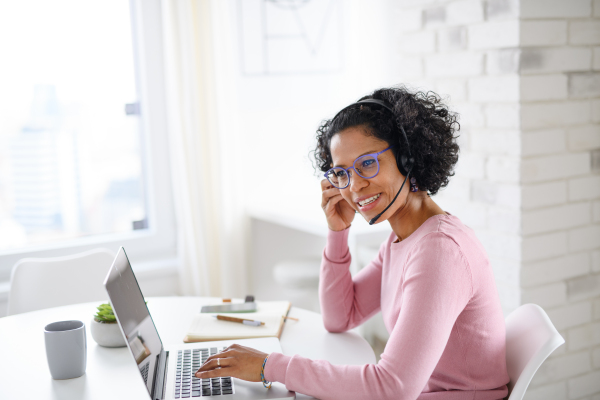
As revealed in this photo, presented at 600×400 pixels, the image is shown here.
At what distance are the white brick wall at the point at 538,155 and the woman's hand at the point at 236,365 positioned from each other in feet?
3.52

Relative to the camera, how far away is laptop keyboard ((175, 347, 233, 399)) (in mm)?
1100

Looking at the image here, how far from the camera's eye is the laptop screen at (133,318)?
3.46 ft

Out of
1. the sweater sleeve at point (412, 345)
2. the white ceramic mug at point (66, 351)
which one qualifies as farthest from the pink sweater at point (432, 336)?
the white ceramic mug at point (66, 351)

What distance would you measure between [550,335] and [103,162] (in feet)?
7.31

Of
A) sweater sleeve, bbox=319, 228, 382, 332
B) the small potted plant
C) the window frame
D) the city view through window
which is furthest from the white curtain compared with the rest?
the small potted plant

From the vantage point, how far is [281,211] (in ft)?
8.77

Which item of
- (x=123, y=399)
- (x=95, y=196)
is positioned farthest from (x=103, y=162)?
(x=123, y=399)

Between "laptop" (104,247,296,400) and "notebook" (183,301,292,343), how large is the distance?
0.32 ft

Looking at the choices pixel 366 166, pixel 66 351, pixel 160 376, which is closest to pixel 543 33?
pixel 366 166

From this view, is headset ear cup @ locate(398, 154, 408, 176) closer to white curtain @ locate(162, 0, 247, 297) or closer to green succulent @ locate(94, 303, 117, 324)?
green succulent @ locate(94, 303, 117, 324)

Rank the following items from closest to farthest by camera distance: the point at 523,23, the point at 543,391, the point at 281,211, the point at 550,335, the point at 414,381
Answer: the point at 414,381 → the point at 550,335 → the point at 523,23 → the point at 543,391 → the point at 281,211

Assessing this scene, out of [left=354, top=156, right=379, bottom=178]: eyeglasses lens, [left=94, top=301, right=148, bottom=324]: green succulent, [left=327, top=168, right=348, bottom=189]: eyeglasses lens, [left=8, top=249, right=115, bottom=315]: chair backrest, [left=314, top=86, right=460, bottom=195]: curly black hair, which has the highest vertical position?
[left=314, top=86, right=460, bottom=195]: curly black hair

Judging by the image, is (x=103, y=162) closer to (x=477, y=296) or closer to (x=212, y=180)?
(x=212, y=180)

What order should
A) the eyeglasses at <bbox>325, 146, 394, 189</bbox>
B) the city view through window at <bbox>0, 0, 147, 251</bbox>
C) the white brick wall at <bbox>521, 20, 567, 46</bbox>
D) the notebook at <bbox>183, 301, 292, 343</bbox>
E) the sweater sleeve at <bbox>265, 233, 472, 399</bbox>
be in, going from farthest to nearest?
1. the city view through window at <bbox>0, 0, 147, 251</bbox>
2. the white brick wall at <bbox>521, 20, 567, 46</bbox>
3. the notebook at <bbox>183, 301, 292, 343</bbox>
4. the eyeglasses at <bbox>325, 146, 394, 189</bbox>
5. the sweater sleeve at <bbox>265, 233, 472, 399</bbox>
